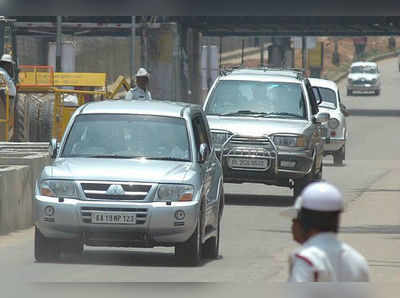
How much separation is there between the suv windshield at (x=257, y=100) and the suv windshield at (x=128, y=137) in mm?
7660

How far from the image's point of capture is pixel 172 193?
13.9 m

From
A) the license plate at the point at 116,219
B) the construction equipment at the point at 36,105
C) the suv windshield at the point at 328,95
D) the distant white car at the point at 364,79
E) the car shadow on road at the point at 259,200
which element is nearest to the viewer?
the license plate at the point at 116,219

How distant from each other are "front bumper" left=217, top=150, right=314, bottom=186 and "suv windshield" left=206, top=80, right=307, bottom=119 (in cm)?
88

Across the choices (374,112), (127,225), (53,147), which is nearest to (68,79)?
(53,147)

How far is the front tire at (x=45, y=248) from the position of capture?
1420cm

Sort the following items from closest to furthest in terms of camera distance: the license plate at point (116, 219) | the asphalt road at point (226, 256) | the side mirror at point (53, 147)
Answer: the asphalt road at point (226, 256) → the license plate at point (116, 219) → the side mirror at point (53, 147)

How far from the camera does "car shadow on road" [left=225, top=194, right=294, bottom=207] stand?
2250cm

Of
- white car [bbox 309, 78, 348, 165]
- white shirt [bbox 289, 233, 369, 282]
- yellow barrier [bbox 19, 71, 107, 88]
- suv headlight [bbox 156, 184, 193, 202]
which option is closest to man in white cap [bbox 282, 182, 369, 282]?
white shirt [bbox 289, 233, 369, 282]

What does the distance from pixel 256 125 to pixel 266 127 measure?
0.16 metres

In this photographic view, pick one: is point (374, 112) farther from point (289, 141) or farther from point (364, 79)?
point (289, 141)

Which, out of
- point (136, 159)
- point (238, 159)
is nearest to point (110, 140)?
point (136, 159)

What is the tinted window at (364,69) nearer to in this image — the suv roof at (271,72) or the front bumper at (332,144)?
the front bumper at (332,144)

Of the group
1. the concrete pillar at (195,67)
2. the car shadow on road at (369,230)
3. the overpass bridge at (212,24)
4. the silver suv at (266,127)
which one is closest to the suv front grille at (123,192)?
the car shadow on road at (369,230)

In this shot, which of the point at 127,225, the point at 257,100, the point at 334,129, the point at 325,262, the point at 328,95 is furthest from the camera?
the point at 328,95
